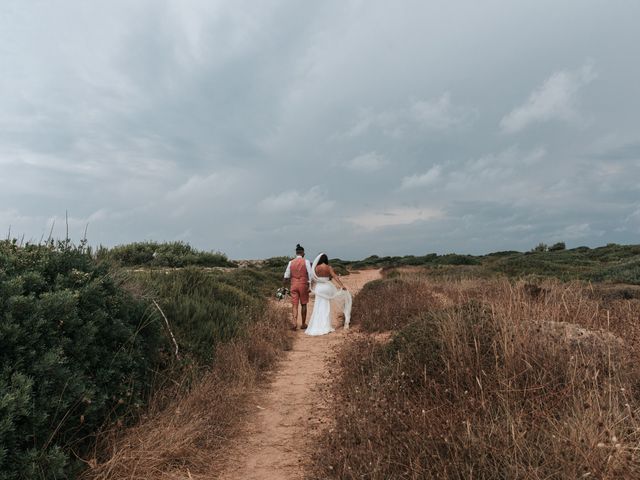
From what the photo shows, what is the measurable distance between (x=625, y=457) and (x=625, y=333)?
3276mm

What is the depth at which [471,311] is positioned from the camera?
5.85 m

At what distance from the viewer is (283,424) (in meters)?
5.09

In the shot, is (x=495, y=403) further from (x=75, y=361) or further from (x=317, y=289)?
(x=317, y=289)

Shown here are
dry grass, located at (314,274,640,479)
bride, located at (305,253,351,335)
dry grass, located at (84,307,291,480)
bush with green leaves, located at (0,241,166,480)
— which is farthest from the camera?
bride, located at (305,253,351,335)

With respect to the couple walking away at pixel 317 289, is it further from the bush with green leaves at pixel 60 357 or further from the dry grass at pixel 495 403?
the bush with green leaves at pixel 60 357

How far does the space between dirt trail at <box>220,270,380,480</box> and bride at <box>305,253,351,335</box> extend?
2.76 m

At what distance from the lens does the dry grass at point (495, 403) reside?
9.28ft

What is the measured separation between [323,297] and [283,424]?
19.9ft

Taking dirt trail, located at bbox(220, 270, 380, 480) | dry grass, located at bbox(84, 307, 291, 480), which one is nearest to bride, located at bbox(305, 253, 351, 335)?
dirt trail, located at bbox(220, 270, 380, 480)

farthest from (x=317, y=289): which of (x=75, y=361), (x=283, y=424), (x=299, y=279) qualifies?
(x=75, y=361)

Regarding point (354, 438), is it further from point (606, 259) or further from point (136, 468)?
point (606, 259)

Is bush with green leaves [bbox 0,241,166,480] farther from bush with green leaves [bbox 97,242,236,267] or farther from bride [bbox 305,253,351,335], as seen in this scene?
bush with green leaves [bbox 97,242,236,267]

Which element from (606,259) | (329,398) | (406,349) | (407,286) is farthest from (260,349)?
(606,259)

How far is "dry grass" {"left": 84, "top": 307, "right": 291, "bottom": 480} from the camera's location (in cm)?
358
